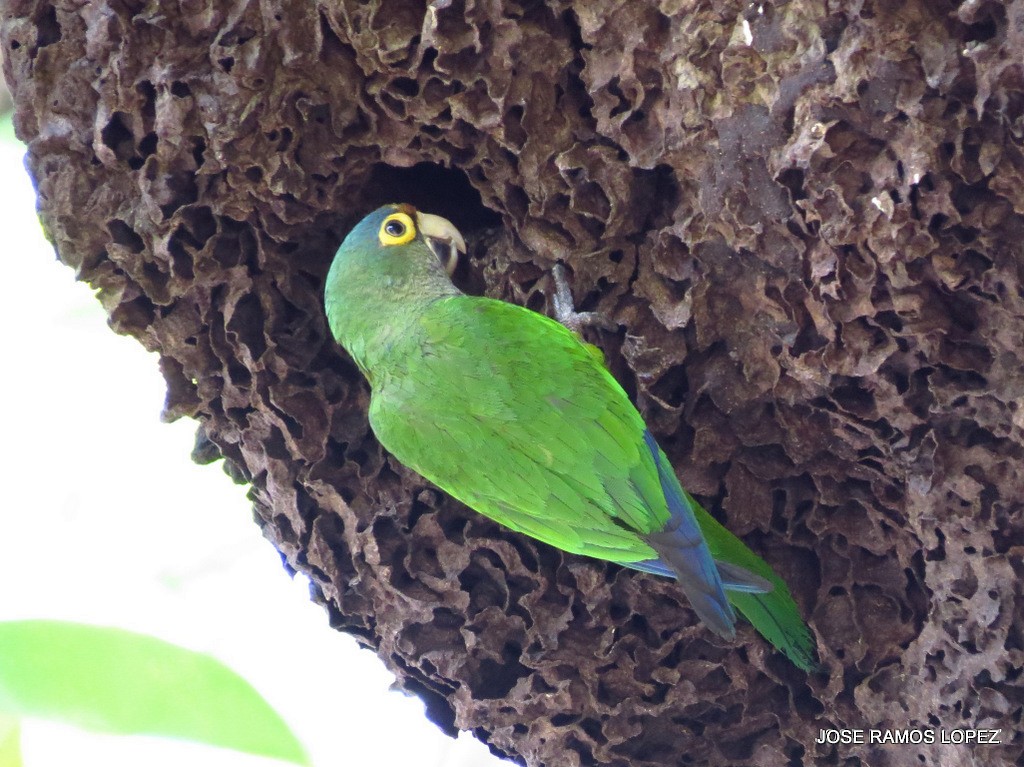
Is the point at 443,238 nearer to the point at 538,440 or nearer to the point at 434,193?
the point at 434,193

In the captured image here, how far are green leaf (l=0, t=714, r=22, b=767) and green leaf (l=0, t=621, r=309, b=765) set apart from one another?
1.29 feet

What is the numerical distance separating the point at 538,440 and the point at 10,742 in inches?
101

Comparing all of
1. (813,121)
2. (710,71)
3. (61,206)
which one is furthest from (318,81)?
(813,121)

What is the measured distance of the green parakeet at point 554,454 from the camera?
275cm

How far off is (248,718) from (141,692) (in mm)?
410

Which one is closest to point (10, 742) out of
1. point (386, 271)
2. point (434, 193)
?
point (386, 271)

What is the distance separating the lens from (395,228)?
323cm

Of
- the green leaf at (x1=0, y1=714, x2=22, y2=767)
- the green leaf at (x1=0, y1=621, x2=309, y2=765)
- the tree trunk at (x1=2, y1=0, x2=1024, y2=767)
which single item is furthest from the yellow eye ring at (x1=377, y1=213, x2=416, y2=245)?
the green leaf at (x1=0, y1=714, x2=22, y2=767)

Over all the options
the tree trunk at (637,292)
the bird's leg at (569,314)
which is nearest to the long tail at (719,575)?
the tree trunk at (637,292)

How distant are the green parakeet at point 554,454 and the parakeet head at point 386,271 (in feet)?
0.62

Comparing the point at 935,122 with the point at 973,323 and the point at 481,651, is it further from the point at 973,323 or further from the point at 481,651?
the point at 481,651

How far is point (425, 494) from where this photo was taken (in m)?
3.15

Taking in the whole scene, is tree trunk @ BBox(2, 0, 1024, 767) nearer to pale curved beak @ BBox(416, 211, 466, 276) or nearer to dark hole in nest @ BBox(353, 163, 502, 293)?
dark hole in nest @ BBox(353, 163, 502, 293)

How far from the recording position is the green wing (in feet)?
9.12
